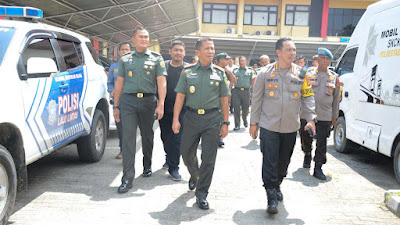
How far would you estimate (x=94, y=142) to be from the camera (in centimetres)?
551

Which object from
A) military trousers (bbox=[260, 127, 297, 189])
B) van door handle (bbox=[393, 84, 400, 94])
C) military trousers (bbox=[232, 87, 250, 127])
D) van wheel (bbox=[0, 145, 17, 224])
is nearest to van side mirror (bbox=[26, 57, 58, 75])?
van wheel (bbox=[0, 145, 17, 224])

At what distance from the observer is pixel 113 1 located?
9758 mm

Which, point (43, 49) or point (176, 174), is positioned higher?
point (43, 49)

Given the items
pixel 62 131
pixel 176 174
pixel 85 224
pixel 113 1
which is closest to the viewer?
pixel 85 224

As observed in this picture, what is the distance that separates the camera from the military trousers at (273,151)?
3902mm

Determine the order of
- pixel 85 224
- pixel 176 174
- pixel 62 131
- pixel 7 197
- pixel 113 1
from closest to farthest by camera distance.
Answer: pixel 7 197 < pixel 85 224 < pixel 62 131 < pixel 176 174 < pixel 113 1

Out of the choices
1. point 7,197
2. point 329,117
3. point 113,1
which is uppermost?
point 113,1

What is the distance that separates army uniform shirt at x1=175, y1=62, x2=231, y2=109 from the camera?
3.95m

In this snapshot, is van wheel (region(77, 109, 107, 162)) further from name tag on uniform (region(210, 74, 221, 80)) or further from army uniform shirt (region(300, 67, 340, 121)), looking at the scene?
army uniform shirt (region(300, 67, 340, 121))

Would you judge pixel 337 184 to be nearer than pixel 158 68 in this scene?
No

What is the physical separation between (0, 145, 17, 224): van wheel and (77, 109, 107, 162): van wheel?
80.9 inches

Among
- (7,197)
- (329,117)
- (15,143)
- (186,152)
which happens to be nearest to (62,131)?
(15,143)

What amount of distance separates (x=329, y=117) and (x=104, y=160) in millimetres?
3601

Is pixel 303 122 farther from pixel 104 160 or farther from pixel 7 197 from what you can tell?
pixel 7 197
